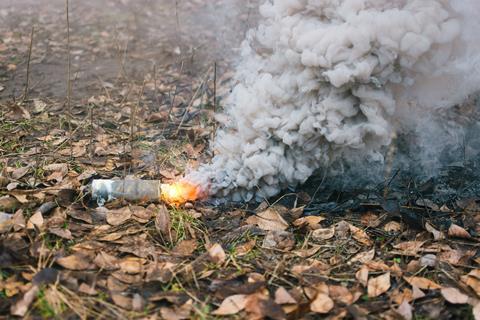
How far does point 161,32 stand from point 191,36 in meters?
0.30

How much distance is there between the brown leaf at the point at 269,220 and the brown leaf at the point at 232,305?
51 centimetres

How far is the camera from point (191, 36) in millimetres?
4969

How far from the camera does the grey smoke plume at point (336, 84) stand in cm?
230

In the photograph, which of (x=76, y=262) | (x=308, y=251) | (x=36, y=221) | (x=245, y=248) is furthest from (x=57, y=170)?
(x=308, y=251)

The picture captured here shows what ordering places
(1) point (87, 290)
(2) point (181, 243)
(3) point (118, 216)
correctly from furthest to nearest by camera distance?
(3) point (118, 216), (2) point (181, 243), (1) point (87, 290)

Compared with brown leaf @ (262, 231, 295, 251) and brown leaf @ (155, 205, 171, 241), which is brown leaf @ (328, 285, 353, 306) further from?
brown leaf @ (155, 205, 171, 241)

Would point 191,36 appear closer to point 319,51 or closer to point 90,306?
point 319,51

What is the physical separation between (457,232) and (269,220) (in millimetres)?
830

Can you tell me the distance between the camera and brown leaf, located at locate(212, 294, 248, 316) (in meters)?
1.98

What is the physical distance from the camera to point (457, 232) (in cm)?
242

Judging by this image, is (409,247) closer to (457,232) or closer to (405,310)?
(457,232)

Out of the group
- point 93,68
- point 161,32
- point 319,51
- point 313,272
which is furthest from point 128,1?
point 313,272

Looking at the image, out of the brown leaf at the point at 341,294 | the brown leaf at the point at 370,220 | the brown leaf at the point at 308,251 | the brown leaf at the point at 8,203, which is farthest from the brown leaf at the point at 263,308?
the brown leaf at the point at 8,203

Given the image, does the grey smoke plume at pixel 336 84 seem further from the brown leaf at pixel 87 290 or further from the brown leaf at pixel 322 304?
the brown leaf at pixel 87 290
